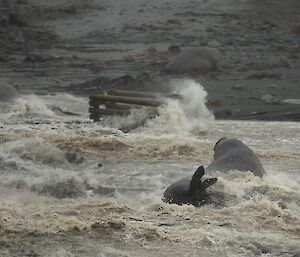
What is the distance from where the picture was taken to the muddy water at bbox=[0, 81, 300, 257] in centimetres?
697

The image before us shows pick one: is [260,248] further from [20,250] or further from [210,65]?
[210,65]

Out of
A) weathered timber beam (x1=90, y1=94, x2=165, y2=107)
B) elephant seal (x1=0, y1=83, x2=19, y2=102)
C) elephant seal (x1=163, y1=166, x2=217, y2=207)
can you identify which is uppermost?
elephant seal (x1=163, y1=166, x2=217, y2=207)

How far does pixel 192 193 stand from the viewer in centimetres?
829

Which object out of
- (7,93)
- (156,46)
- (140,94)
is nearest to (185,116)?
(140,94)

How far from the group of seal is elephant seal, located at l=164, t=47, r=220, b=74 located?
36.5 ft

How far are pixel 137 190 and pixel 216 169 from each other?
44.1 inches

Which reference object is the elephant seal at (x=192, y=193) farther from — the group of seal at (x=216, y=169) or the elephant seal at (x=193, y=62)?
the elephant seal at (x=193, y=62)

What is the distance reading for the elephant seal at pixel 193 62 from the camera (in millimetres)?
21797

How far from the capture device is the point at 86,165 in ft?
36.3

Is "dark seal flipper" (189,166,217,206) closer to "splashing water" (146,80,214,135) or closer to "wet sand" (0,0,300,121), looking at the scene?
"splashing water" (146,80,214,135)

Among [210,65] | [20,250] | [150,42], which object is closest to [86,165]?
[20,250]

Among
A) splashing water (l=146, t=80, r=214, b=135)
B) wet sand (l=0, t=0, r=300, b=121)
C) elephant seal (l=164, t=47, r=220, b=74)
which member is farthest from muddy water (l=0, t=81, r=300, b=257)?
elephant seal (l=164, t=47, r=220, b=74)

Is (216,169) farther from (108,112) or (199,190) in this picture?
(108,112)

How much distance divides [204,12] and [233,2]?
2900 mm
